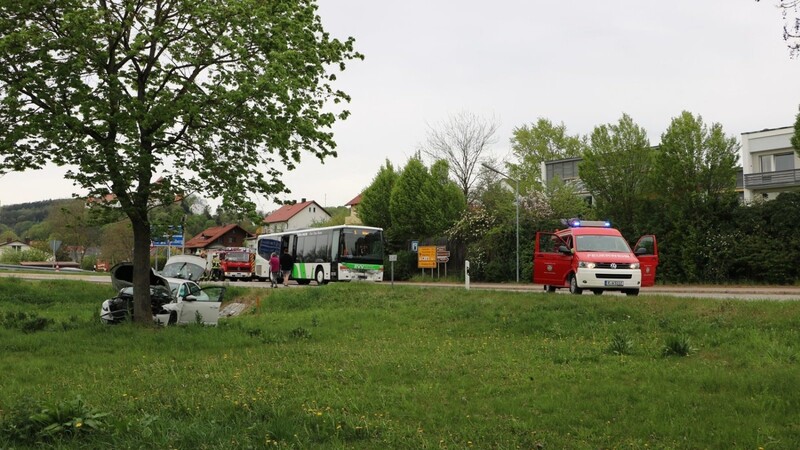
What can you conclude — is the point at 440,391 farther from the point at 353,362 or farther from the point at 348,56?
the point at 348,56

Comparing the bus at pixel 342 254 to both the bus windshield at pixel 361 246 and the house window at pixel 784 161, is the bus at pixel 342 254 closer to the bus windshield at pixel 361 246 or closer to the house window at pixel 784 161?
the bus windshield at pixel 361 246

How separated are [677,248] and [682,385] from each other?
1010 inches

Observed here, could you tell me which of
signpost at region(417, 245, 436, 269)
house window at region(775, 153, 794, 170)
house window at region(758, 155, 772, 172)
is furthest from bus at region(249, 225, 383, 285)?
house window at region(775, 153, 794, 170)

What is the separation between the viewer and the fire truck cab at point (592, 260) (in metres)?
17.6

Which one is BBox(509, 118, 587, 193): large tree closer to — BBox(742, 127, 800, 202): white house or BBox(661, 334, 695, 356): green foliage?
BBox(742, 127, 800, 202): white house

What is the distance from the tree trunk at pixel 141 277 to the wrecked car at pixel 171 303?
507 mm

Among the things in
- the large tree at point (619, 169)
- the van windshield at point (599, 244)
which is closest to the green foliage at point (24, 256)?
the large tree at point (619, 169)

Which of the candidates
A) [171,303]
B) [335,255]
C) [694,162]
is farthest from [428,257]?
[171,303]

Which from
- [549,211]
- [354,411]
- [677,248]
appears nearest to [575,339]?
[354,411]

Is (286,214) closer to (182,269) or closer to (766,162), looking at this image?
(766,162)

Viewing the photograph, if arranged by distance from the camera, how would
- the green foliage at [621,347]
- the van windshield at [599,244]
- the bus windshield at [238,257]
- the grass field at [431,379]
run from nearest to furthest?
the grass field at [431,379] < the green foliage at [621,347] < the van windshield at [599,244] < the bus windshield at [238,257]

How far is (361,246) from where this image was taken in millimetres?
34469

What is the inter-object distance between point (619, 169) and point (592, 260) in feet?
64.4

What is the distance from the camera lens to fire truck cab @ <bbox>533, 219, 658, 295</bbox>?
17.6 meters
